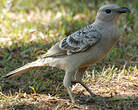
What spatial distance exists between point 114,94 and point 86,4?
505 centimetres

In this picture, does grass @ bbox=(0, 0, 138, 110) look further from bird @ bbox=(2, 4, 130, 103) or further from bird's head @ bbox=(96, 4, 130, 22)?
bird's head @ bbox=(96, 4, 130, 22)

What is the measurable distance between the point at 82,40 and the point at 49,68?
145cm

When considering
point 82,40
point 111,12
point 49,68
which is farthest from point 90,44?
point 49,68

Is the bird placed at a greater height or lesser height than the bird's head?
lesser

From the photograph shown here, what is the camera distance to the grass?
4406 millimetres

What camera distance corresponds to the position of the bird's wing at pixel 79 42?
4.25 m

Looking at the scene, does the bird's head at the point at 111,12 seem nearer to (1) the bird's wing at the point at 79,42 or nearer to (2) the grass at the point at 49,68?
(1) the bird's wing at the point at 79,42

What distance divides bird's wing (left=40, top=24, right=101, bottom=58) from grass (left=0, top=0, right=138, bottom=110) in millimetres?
734

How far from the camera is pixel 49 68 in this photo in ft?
18.4

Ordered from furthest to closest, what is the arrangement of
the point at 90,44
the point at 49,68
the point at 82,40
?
the point at 49,68, the point at 82,40, the point at 90,44

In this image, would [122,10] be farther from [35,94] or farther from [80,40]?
[35,94]

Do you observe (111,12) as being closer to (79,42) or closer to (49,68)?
(79,42)

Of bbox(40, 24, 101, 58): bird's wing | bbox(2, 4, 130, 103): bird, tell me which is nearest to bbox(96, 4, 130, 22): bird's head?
bbox(2, 4, 130, 103): bird

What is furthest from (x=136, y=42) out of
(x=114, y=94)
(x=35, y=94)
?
(x=35, y=94)
